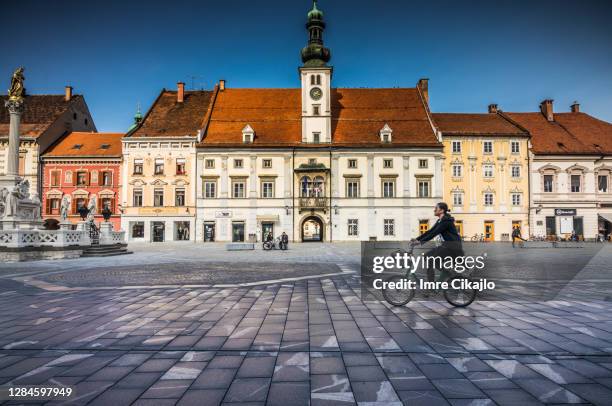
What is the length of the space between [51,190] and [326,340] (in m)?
43.9

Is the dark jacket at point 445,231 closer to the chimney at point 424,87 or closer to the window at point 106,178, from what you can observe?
the chimney at point 424,87

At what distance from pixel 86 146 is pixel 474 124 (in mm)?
43739

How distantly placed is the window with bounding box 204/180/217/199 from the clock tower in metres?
10.6

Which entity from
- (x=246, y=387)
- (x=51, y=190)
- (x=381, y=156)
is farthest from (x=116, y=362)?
(x=51, y=190)

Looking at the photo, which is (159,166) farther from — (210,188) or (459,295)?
(459,295)

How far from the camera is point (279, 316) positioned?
20.0ft

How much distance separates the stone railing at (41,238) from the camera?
16.7m

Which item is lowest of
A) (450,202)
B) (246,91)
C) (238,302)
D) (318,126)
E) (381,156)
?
(238,302)

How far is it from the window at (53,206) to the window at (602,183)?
191ft

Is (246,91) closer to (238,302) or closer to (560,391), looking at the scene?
(238,302)

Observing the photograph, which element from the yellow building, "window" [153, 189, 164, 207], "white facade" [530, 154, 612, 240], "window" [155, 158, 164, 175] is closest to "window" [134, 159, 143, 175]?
"window" [155, 158, 164, 175]

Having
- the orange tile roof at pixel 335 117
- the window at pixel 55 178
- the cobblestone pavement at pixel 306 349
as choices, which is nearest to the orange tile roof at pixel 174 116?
the orange tile roof at pixel 335 117

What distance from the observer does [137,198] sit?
37812mm

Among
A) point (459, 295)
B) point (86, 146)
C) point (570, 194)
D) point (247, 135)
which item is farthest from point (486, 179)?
point (86, 146)
